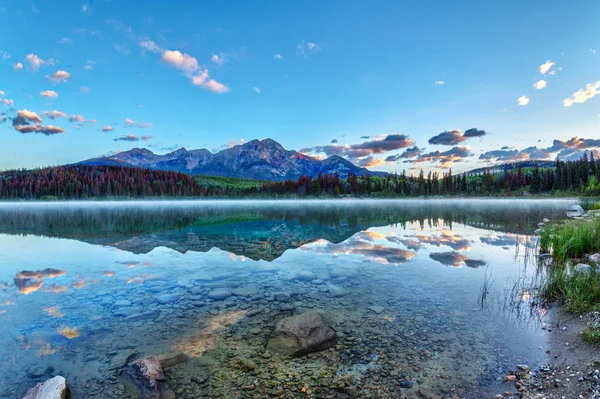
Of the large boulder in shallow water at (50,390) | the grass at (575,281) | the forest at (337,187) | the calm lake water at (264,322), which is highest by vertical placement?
the forest at (337,187)

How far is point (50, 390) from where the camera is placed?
5.34m

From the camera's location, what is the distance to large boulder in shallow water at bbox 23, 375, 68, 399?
5254 mm

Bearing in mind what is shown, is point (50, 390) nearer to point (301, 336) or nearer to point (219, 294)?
point (301, 336)

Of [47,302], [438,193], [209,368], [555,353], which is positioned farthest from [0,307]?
[438,193]

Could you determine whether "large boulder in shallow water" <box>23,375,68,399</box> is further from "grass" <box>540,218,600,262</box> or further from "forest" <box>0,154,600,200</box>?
"forest" <box>0,154,600,200</box>

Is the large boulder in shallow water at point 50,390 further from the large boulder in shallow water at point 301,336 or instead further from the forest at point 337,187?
the forest at point 337,187

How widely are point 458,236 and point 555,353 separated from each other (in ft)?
63.9

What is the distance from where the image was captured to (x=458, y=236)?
971 inches

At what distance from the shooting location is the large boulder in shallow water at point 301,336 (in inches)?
280

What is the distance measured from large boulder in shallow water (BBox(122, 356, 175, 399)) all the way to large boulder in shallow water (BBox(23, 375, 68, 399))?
0.98 metres

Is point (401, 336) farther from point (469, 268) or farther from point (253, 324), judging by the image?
point (469, 268)

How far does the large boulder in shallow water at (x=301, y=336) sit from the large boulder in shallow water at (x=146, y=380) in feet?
7.76

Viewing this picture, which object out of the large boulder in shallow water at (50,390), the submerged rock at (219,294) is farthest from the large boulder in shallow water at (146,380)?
the submerged rock at (219,294)

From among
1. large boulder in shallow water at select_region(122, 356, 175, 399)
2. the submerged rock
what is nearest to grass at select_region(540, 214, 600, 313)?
large boulder in shallow water at select_region(122, 356, 175, 399)
